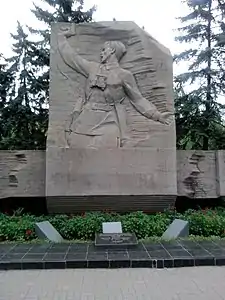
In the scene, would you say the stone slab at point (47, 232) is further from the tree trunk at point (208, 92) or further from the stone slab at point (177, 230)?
the tree trunk at point (208, 92)

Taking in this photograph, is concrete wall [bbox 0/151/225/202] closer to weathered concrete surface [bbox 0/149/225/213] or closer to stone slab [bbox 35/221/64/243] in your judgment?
weathered concrete surface [bbox 0/149/225/213]

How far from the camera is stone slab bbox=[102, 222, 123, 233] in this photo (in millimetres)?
5922

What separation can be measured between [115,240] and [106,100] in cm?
331

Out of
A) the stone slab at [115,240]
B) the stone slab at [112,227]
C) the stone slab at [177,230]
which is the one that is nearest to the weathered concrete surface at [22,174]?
the stone slab at [112,227]

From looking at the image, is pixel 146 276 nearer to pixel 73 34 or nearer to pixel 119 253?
pixel 119 253

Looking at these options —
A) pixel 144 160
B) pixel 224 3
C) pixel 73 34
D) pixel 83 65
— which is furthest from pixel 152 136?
pixel 224 3

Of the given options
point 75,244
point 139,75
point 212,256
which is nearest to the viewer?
point 212,256

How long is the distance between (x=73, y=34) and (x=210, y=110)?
196 inches

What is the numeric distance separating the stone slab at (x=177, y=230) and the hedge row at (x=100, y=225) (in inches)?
7.4

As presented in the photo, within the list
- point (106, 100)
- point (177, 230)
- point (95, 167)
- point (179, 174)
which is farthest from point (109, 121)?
point (177, 230)

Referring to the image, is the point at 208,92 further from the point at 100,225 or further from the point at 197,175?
the point at 100,225

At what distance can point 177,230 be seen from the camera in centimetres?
617

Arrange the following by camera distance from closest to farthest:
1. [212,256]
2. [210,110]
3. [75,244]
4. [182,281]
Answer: [182,281] < [212,256] < [75,244] < [210,110]

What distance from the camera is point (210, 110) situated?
10781mm
